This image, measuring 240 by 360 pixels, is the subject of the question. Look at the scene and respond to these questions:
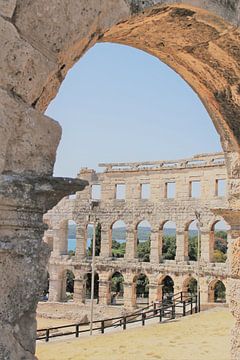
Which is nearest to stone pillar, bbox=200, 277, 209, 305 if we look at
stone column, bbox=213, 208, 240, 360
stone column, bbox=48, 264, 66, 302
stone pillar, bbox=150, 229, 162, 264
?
stone pillar, bbox=150, 229, 162, 264

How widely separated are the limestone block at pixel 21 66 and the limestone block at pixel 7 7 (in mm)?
42

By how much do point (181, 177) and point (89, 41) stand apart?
87.0 ft

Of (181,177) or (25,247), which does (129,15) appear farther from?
(181,177)

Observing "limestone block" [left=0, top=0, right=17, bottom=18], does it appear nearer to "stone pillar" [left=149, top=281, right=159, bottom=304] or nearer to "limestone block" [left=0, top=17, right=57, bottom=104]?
"limestone block" [left=0, top=17, right=57, bottom=104]

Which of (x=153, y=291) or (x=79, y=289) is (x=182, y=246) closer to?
(x=153, y=291)

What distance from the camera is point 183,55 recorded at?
196 inches

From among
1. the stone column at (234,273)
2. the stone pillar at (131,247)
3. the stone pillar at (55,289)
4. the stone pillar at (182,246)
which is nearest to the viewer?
the stone column at (234,273)

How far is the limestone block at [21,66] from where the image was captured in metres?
2.76

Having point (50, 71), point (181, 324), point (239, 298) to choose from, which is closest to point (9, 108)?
point (50, 71)

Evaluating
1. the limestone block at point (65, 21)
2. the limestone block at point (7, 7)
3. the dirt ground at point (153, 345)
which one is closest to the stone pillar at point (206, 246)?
the dirt ground at point (153, 345)

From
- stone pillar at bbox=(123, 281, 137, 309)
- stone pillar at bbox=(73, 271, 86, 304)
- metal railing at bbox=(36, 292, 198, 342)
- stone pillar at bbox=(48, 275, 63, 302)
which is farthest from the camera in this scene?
stone pillar at bbox=(48, 275, 63, 302)

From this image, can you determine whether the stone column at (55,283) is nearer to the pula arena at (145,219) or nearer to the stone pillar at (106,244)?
the pula arena at (145,219)

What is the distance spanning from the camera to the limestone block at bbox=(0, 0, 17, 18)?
2746mm

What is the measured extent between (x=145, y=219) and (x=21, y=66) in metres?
28.4
